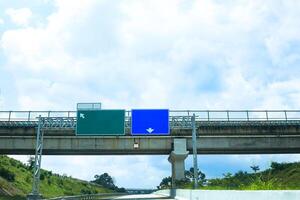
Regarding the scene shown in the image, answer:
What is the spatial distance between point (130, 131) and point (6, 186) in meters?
20.4

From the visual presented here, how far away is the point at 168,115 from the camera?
43.2 m

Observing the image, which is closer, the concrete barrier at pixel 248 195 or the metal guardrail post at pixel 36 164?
the concrete barrier at pixel 248 195

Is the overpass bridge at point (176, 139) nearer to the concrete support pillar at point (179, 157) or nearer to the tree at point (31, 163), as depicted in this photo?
the concrete support pillar at point (179, 157)

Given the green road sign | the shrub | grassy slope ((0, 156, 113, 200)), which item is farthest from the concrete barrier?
the shrub

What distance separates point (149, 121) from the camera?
4331 cm

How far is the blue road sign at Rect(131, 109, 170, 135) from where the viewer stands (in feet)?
141

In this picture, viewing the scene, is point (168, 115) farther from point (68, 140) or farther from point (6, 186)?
point (6, 186)

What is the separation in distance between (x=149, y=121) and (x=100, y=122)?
188 inches

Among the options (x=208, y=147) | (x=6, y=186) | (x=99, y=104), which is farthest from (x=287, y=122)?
(x=6, y=186)

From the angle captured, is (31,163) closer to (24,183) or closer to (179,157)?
(24,183)

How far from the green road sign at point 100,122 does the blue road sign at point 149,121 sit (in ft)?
5.31

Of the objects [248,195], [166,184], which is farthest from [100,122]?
[166,184]

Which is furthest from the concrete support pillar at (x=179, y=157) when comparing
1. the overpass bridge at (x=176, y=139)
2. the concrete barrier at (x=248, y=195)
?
the concrete barrier at (x=248, y=195)

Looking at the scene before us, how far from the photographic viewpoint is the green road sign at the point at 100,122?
144ft
